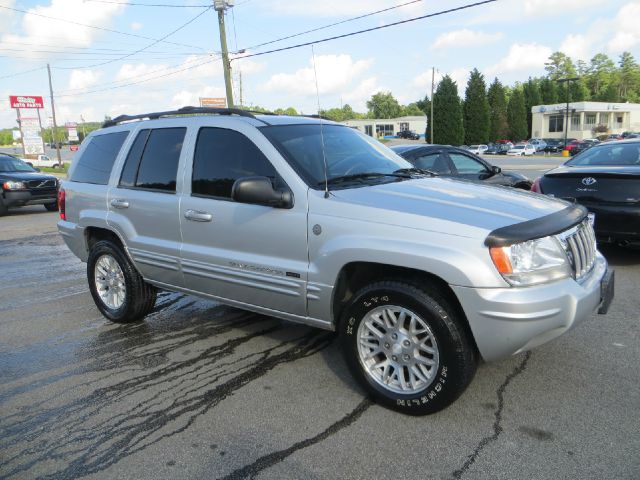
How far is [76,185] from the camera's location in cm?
548

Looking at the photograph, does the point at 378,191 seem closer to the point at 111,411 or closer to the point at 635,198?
the point at 111,411

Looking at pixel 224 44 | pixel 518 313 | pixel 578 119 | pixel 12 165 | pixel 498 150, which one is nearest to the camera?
pixel 518 313

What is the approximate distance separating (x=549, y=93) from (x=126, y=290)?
3295 inches

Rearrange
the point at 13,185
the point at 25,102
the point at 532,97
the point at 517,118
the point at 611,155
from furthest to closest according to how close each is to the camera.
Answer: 1. the point at 532,97
2. the point at 517,118
3. the point at 25,102
4. the point at 13,185
5. the point at 611,155

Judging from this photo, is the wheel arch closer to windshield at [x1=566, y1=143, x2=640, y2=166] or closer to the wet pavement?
the wet pavement

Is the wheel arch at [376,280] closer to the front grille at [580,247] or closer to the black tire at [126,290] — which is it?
the front grille at [580,247]

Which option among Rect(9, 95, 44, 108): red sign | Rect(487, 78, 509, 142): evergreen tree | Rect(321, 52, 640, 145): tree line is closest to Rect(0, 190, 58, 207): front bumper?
Rect(9, 95, 44, 108): red sign

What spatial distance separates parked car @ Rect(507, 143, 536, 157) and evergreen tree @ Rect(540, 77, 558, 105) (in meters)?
28.8

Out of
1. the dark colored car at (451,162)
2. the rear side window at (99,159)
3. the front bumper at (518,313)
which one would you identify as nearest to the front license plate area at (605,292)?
the front bumper at (518,313)

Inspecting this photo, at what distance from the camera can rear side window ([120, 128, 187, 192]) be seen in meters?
4.50

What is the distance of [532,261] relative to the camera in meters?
2.98

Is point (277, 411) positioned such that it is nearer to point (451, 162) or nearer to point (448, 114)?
point (451, 162)

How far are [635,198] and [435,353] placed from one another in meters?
4.25

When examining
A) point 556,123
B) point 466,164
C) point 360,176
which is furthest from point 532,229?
point 556,123
